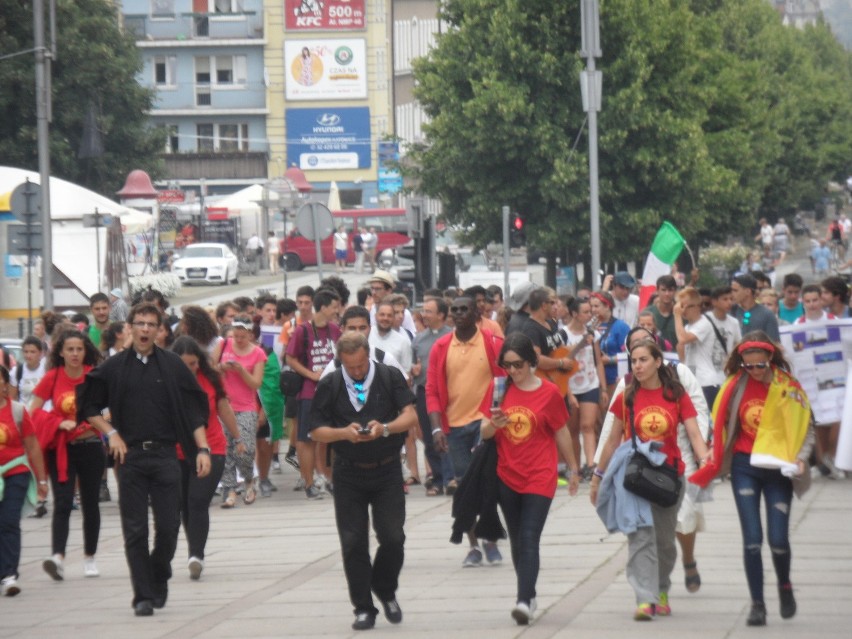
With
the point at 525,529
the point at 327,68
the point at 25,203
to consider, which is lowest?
the point at 525,529

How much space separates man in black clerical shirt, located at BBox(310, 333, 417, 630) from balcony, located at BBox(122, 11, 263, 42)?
8141 centimetres

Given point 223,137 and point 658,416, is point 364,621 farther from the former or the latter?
point 223,137

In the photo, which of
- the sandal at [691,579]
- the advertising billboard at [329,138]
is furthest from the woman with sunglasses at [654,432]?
the advertising billboard at [329,138]

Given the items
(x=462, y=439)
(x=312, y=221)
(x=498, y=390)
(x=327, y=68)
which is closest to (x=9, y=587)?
(x=462, y=439)

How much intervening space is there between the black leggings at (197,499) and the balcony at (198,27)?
261 feet

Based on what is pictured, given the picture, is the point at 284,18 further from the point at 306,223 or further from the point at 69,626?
the point at 69,626

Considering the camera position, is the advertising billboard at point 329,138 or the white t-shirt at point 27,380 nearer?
the white t-shirt at point 27,380

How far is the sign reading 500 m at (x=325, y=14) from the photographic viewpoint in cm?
8750

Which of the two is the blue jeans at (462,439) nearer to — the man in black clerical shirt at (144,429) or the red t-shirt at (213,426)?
the red t-shirt at (213,426)

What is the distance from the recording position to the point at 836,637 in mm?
→ 8484

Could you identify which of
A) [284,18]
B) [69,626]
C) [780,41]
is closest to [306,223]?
[69,626]

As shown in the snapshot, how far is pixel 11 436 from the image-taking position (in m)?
Result: 10.7

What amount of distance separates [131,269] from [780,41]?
101 feet

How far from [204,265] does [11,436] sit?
4802 cm
